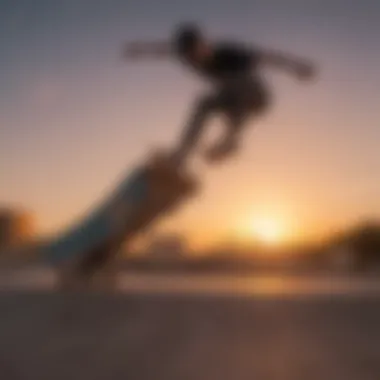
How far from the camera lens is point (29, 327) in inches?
315

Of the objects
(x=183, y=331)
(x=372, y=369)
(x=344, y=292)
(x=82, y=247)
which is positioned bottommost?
(x=372, y=369)

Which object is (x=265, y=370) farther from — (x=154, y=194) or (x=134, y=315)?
(x=154, y=194)

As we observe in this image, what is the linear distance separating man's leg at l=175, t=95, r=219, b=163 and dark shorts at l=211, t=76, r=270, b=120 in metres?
0.21

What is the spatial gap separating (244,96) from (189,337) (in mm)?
3391

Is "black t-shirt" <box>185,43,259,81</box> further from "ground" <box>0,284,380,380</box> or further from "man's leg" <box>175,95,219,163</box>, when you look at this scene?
"ground" <box>0,284,380,380</box>

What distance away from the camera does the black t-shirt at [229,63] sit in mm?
9070

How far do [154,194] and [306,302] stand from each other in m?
2.85

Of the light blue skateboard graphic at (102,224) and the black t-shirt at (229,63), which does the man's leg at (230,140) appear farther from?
the light blue skateboard graphic at (102,224)

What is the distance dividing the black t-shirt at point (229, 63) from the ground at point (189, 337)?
10.1ft

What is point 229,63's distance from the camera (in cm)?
924

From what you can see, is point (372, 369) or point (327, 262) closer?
point (372, 369)

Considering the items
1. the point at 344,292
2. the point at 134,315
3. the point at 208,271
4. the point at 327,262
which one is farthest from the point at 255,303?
the point at 327,262

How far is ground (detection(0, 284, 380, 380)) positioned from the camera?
6121mm

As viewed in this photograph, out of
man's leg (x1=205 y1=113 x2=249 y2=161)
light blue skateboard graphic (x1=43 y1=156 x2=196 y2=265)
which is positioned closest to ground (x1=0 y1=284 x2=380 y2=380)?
light blue skateboard graphic (x1=43 y1=156 x2=196 y2=265)
